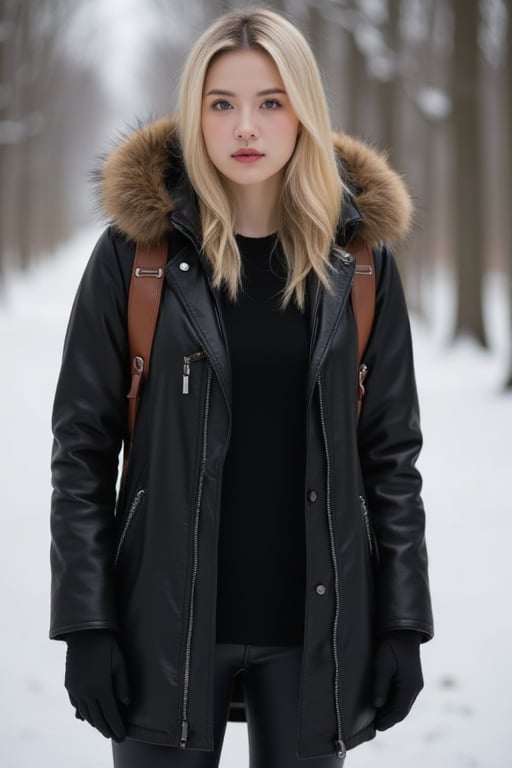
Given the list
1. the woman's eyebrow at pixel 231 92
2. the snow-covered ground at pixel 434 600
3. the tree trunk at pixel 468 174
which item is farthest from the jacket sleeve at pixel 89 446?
the tree trunk at pixel 468 174

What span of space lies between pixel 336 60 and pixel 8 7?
9217 millimetres

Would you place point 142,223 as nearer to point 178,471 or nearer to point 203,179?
point 203,179

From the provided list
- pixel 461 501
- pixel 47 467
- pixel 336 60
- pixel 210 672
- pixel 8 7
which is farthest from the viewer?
pixel 336 60

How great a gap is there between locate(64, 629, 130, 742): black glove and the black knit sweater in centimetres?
23

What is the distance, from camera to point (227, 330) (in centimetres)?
217

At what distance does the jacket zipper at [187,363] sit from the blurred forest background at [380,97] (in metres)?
0.58

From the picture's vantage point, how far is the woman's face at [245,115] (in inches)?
85.6

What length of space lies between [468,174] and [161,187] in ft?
37.2

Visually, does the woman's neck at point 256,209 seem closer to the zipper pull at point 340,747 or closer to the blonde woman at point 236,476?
the blonde woman at point 236,476

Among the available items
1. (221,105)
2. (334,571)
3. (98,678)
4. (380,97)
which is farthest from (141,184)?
Result: (380,97)

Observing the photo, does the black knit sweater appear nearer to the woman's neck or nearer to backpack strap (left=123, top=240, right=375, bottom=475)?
backpack strap (left=123, top=240, right=375, bottom=475)

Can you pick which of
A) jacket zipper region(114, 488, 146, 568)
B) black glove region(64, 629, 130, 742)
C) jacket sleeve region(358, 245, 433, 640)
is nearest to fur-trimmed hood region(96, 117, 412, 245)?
jacket sleeve region(358, 245, 433, 640)

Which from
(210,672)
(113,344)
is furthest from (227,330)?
(210,672)

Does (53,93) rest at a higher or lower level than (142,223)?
higher
